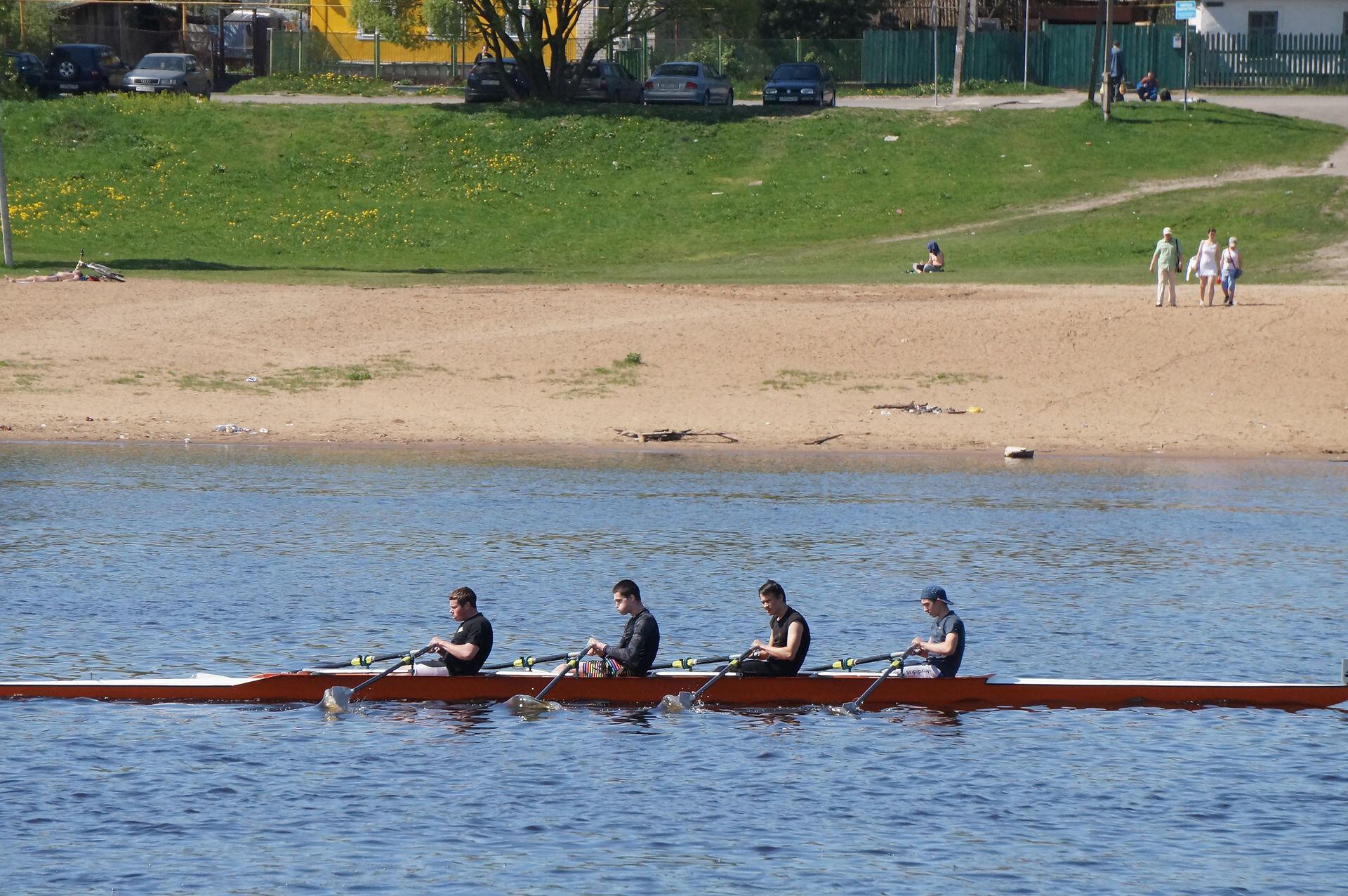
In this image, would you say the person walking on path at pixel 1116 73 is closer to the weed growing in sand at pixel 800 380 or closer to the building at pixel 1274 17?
the building at pixel 1274 17

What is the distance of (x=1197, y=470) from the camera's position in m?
29.5

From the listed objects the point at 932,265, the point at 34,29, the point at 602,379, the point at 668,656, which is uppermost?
the point at 34,29

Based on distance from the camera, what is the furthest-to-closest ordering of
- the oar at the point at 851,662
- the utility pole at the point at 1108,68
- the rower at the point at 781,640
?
the utility pole at the point at 1108,68, the oar at the point at 851,662, the rower at the point at 781,640

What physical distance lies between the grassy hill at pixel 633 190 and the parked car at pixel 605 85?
83.2 inches

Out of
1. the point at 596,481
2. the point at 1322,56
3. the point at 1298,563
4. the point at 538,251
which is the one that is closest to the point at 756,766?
the point at 1298,563

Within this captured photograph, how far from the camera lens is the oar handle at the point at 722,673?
16406 mm

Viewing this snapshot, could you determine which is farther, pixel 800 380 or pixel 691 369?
pixel 691 369

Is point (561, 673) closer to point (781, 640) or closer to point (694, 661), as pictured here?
point (694, 661)

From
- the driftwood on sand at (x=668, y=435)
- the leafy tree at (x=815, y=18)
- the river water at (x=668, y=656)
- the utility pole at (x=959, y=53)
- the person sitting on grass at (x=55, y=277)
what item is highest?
the leafy tree at (x=815, y=18)

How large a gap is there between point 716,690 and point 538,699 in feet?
5.48

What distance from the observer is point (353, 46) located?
7056cm

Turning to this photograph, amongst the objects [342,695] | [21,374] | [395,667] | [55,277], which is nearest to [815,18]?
[55,277]

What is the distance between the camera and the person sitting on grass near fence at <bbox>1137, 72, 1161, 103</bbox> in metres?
58.7

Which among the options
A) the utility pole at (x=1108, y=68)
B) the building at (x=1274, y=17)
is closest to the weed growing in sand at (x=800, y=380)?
the utility pole at (x=1108, y=68)
